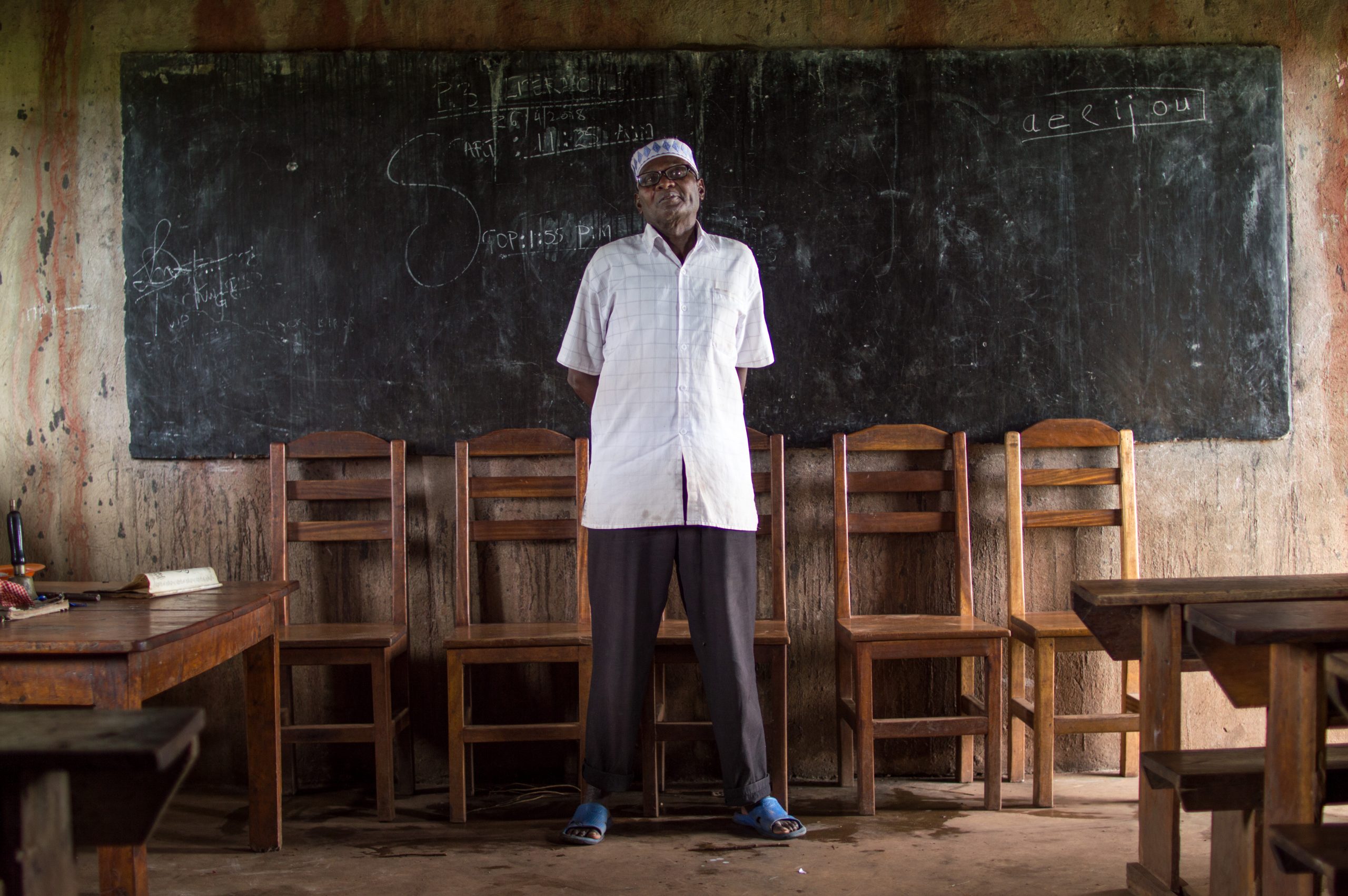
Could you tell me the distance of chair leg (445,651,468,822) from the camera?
2.90m

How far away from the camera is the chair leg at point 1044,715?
2.95m

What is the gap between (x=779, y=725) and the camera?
2902 mm

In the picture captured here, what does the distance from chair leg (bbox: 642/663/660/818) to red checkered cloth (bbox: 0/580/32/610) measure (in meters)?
1.56

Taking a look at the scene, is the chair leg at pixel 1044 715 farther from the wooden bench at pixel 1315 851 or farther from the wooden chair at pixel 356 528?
the wooden chair at pixel 356 528

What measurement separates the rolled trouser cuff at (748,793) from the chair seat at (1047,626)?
93 centimetres

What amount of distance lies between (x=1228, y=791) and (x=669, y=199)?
6.32 feet

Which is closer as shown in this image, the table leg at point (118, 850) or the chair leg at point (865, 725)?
the table leg at point (118, 850)

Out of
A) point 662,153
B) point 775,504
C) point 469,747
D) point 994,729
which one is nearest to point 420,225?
point 662,153

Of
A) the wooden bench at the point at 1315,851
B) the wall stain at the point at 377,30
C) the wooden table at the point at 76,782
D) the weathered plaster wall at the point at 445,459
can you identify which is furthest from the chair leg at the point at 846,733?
the wall stain at the point at 377,30

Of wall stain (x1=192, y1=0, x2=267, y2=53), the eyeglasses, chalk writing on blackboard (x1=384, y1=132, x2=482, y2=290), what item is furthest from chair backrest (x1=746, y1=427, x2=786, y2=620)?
wall stain (x1=192, y1=0, x2=267, y2=53)

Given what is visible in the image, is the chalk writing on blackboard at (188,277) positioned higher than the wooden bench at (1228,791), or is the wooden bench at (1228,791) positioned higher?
the chalk writing on blackboard at (188,277)

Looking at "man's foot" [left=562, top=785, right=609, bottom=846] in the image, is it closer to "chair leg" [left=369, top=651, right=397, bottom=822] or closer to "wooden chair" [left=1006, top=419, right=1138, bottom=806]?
"chair leg" [left=369, top=651, right=397, bottom=822]

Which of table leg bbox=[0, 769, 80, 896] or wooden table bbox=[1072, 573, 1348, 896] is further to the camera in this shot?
wooden table bbox=[1072, 573, 1348, 896]

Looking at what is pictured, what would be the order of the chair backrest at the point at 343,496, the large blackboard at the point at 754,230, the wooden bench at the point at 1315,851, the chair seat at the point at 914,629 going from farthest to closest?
the large blackboard at the point at 754,230 < the chair backrest at the point at 343,496 < the chair seat at the point at 914,629 < the wooden bench at the point at 1315,851
